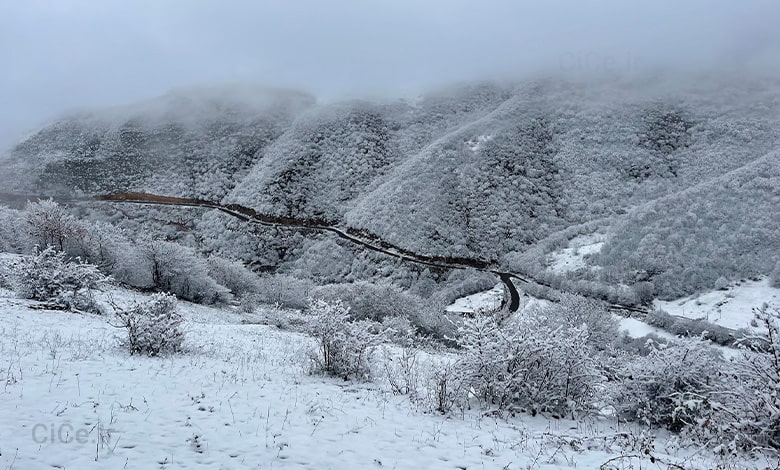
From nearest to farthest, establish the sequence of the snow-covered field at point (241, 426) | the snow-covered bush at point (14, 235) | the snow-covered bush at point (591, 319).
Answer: the snow-covered field at point (241, 426)
the snow-covered bush at point (591, 319)
the snow-covered bush at point (14, 235)

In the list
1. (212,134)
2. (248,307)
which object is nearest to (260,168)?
(212,134)

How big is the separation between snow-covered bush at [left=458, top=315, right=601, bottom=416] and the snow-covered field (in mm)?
409

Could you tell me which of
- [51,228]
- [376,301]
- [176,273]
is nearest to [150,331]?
[376,301]

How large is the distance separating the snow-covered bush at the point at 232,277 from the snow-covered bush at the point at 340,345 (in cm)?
3019

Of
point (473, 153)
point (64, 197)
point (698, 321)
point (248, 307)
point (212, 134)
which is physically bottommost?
point (698, 321)

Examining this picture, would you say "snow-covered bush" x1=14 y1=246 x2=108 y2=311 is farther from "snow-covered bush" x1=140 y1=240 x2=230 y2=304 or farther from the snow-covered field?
"snow-covered bush" x1=140 y1=240 x2=230 y2=304

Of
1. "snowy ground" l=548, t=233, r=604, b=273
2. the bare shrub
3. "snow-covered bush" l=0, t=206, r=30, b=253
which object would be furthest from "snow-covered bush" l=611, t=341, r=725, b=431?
"snowy ground" l=548, t=233, r=604, b=273

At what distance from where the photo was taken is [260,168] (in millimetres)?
79938

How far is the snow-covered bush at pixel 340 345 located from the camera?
1031cm

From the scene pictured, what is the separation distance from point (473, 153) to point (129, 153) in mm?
63484

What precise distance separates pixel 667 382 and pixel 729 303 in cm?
3479

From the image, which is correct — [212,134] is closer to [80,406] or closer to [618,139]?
[618,139]

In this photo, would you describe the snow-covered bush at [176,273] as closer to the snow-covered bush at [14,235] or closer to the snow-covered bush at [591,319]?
the snow-covered bush at [14,235]

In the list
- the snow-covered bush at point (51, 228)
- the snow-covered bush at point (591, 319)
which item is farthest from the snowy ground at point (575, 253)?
the snow-covered bush at point (51, 228)
